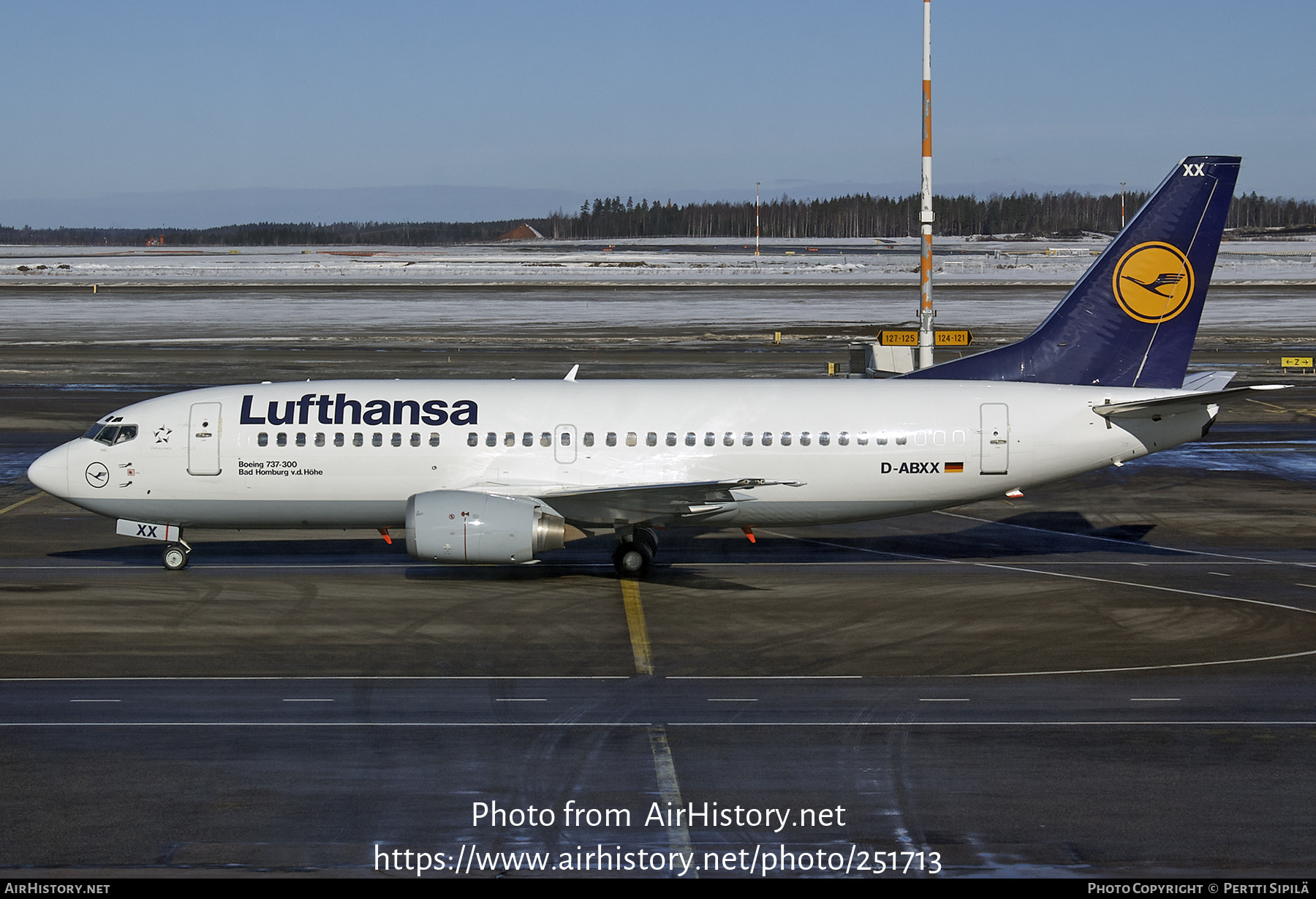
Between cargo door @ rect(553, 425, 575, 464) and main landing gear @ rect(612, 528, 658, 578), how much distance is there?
2.17m

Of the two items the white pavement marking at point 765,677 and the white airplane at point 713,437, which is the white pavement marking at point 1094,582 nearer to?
the white pavement marking at point 765,677

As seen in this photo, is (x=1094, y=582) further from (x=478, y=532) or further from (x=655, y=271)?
(x=655, y=271)

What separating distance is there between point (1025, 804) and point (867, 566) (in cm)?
1356

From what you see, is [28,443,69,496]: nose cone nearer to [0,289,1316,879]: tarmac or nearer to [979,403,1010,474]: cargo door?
[0,289,1316,879]: tarmac

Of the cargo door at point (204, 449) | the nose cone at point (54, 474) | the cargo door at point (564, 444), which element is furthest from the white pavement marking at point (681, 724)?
the nose cone at point (54, 474)

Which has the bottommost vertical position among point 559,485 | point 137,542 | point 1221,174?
point 137,542

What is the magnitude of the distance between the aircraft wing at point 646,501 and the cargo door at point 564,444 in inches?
30.5

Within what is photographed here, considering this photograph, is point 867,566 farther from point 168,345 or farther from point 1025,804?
point 168,345

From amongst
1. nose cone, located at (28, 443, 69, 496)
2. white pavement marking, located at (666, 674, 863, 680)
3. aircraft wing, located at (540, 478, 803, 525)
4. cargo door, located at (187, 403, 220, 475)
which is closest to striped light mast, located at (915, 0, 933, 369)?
aircraft wing, located at (540, 478, 803, 525)

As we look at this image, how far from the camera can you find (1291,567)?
28.8 meters

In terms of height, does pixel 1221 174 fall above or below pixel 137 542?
above

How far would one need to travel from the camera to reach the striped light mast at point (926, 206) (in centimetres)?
3709
